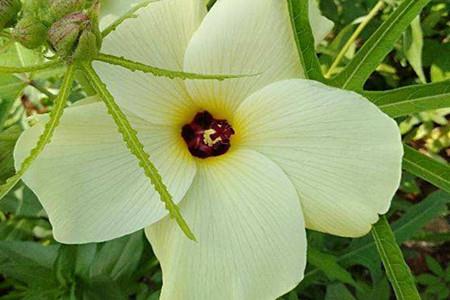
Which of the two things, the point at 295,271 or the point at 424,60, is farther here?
the point at 424,60

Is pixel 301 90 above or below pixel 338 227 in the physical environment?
above

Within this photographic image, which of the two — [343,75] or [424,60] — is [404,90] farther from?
[424,60]

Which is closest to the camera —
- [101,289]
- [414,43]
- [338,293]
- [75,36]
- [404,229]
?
[75,36]

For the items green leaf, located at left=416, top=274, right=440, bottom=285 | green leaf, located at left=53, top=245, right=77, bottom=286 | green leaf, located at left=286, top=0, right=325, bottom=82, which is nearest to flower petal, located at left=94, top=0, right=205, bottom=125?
green leaf, located at left=286, top=0, right=325, bottom=82

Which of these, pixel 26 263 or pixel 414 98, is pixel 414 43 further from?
pixel 26 263

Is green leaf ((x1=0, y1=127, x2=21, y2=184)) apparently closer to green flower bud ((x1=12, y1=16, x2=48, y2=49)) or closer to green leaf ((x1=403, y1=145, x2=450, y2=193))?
green flower bud ((x1=12, y1=16, x2=48, y2=49))

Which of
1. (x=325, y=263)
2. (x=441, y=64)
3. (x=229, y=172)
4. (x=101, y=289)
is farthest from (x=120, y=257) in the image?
(x=441, y=64)

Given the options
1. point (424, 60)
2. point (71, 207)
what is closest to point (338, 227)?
point (71, 207)
